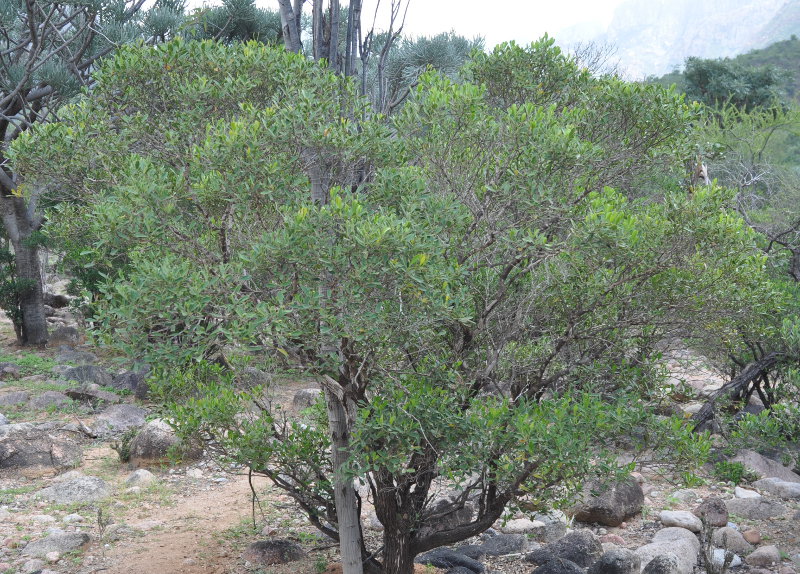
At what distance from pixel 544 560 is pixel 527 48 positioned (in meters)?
5.05

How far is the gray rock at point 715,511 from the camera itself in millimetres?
8578

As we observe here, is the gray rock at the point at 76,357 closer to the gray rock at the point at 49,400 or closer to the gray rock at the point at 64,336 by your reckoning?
the gray rock at the point at 64,336

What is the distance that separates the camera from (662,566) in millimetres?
7035

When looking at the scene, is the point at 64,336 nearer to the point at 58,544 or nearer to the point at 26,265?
the point at 26,265

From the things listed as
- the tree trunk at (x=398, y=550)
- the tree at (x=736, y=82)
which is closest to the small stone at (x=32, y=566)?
the tree trunk at (x=398, y=550)

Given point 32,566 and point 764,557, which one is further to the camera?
point 764,557

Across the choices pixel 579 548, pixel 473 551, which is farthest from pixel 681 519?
→ pixel 473 551

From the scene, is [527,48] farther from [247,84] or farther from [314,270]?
[314,270]

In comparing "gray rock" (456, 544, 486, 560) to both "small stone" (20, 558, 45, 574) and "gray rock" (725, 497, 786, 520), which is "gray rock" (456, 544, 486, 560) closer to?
"gray rock" (725, 497, 786, 520)

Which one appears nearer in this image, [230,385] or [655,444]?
[655,444]

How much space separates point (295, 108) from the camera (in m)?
4.96

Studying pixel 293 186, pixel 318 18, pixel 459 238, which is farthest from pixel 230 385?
pixel 318 18

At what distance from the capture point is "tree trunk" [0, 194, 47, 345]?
16.8m

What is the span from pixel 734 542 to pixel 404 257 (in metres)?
6.16
